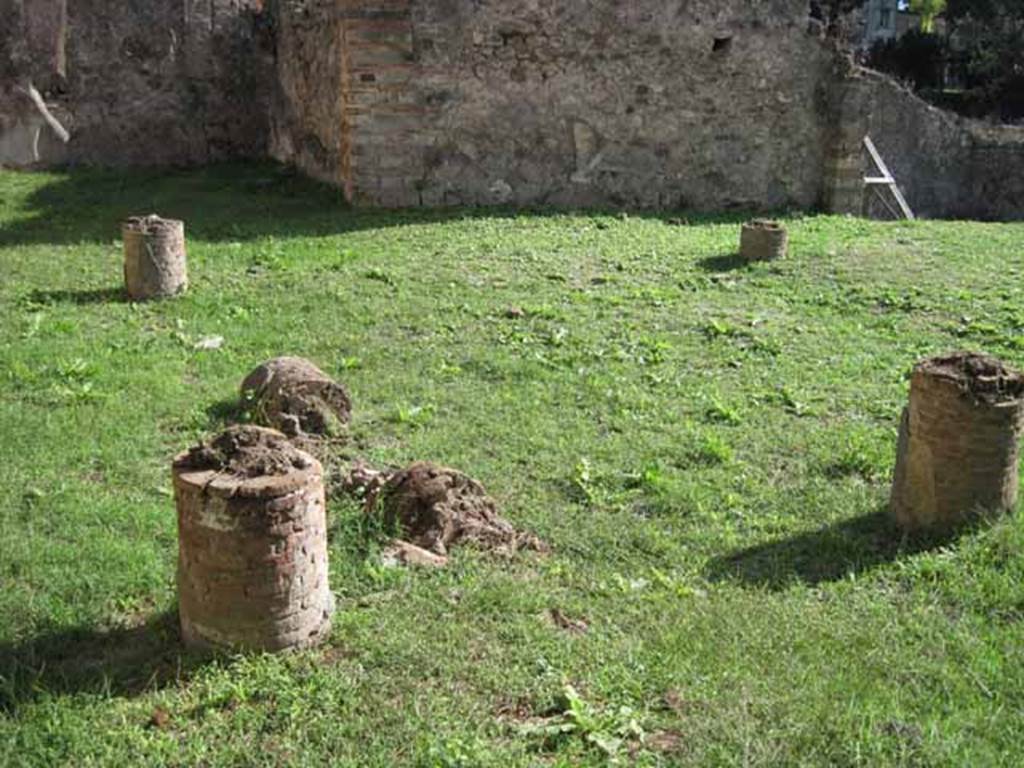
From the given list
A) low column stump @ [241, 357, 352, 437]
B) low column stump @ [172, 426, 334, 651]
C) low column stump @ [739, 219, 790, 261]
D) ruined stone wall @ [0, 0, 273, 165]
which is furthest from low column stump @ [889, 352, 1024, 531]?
ruined stone wall @ [0, 0, 273, 165]

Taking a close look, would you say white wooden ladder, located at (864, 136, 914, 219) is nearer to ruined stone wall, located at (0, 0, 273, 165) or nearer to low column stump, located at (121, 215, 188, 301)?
ruined stone wall, located at (0, 0, 273, 165)

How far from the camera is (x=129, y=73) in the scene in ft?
48.5

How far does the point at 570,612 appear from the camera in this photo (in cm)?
392

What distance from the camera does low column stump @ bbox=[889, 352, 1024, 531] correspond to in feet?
14.3

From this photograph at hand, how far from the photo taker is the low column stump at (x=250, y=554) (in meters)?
3.47

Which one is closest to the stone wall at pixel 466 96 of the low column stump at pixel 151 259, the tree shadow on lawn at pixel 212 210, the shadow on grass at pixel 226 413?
the tree shadow on lawn at pixel 212 210

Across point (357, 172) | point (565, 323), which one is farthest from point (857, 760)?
point (357, 172)

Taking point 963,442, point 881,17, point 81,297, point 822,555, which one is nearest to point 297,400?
point 822,555

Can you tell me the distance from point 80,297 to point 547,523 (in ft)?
17.7

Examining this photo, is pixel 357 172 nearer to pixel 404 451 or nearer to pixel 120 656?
pixel 404 451

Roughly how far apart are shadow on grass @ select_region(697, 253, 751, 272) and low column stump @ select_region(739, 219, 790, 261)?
0.26 feet

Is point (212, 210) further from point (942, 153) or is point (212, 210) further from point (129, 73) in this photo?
point (942, 153)

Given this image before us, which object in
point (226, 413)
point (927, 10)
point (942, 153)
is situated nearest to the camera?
point (226, 413)

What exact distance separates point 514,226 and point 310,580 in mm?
8108
